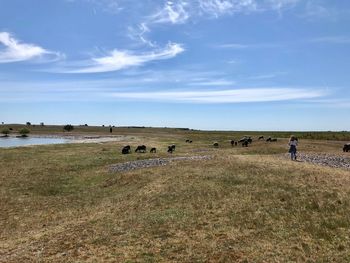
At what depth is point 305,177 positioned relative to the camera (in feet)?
95.8

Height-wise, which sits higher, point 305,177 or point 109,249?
point 305,177

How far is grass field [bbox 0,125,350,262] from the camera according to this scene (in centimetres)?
1680

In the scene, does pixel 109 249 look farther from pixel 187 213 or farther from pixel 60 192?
pixel 60 192

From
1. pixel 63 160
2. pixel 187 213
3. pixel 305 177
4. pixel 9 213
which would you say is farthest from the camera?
Result: pixel 63 160

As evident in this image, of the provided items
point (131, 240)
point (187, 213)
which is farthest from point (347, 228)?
point (131, 240)

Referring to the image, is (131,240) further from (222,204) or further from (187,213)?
(222,204)

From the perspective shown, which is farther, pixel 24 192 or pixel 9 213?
pixel 24 192

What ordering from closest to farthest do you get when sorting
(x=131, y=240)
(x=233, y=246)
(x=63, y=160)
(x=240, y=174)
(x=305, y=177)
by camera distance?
1. (x=233, y=246)
2. (x=131, y=240)
3. (x=305, y=177)
4. (x=240, y=174)
5. (x=63, y=160)

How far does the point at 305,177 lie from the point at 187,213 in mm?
10797

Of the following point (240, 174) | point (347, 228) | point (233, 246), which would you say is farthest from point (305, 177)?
point (233, 246)

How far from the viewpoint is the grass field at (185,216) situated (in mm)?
16797

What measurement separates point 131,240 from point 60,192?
16128mm

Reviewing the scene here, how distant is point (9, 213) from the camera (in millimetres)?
26219

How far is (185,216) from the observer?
2166cm
